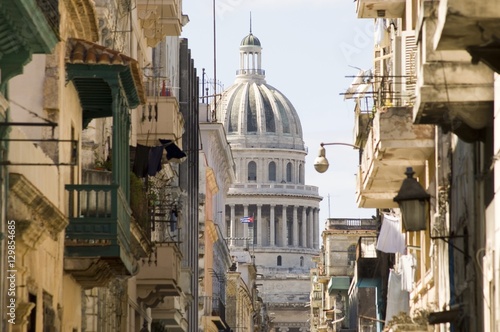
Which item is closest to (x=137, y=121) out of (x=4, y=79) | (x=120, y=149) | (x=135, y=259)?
(x=135, y=259)

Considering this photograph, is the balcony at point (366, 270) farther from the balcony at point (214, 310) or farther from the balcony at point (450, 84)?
the balcony at point (450, 84)

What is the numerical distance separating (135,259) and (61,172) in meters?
7.24

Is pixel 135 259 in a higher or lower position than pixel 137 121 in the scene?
lower

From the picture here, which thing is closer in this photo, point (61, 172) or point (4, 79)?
point (4, 79)

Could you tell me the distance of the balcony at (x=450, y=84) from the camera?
19.7 meters

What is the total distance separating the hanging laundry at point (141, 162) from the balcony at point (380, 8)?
15.3ft

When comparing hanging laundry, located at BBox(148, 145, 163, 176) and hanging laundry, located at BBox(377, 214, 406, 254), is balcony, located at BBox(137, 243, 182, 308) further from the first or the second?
hanging laundry, located at BBox(377, 214, 406, 254)

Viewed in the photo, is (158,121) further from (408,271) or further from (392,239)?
(408,271)

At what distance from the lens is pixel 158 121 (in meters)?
40.6

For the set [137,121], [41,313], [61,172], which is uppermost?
[137,121]

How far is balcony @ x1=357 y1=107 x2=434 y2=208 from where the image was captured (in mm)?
27953

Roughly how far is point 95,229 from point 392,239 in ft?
35.1

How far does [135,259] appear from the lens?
32.0m

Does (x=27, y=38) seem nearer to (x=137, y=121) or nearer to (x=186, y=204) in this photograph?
(x=137, y=121)
